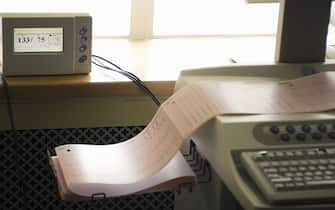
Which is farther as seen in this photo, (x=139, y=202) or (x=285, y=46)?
(x=139, y=202)

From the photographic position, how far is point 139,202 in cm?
171

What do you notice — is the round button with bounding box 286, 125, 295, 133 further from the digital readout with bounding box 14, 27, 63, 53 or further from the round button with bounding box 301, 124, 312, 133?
the digital readout with bounding box 14, 27, 63, 53

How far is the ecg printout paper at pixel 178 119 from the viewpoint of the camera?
107cm

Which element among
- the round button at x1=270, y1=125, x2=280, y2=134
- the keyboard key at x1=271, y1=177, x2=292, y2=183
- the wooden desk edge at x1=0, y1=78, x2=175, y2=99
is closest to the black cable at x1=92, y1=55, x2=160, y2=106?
the wooden desk edge at x1=0, y1=78, x2=175, y2=99

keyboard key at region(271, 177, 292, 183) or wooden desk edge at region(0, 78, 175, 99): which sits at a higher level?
keyboard key at region(271, 177, 292, 183)

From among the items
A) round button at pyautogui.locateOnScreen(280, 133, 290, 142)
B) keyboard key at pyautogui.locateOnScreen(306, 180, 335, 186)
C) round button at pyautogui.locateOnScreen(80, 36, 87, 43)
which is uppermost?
round button at pyautogui.locateOnScreen(80, 36, 87, 43)

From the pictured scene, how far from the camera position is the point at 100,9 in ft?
5.75

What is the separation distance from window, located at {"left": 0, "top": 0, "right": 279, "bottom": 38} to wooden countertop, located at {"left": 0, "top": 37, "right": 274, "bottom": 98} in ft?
0.09

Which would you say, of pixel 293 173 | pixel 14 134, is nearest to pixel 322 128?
pixel 293 173

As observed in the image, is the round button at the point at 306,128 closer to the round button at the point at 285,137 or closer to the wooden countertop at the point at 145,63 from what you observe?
the round button at the point at 285,137

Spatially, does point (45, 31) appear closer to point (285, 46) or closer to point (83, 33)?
point (83, 33)

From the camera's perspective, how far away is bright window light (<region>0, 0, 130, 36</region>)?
1670mm

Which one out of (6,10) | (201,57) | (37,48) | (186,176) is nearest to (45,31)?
(37,48)

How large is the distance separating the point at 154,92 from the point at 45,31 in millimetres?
271
